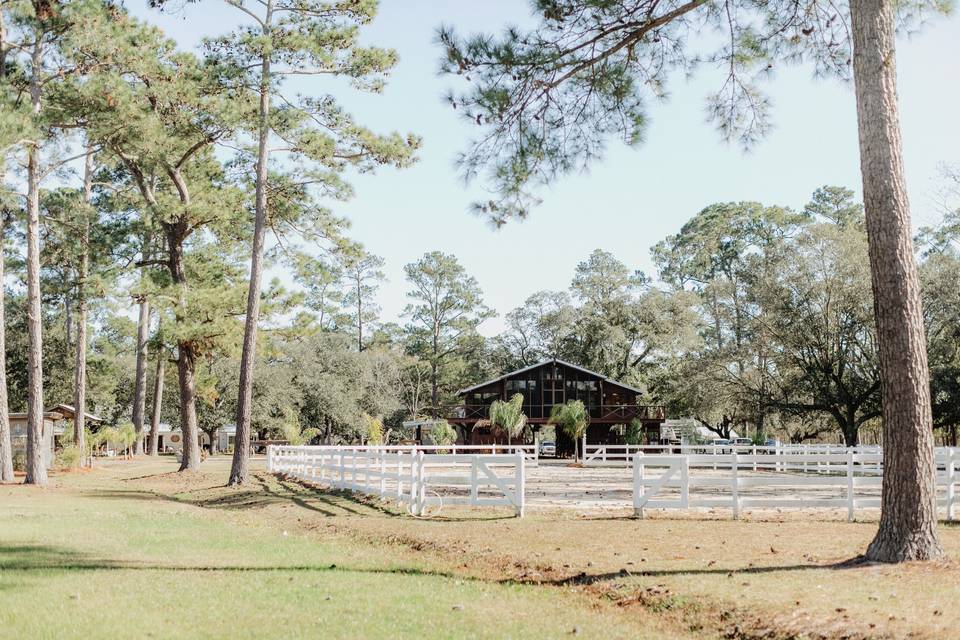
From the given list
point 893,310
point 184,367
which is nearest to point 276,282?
point 184,367

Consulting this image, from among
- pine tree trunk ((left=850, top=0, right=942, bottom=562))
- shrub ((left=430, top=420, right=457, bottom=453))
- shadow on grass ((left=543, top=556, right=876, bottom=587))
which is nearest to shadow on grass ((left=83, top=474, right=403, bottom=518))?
shadow on grass ((left=543, top=556, right=876, bottom=587))

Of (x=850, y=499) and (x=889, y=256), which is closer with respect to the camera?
(x=889, y=256)

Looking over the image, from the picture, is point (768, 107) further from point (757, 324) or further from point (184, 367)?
point (757, 324)

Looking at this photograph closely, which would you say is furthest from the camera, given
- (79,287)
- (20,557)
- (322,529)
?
(79,287)

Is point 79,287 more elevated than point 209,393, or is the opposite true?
point 79,287

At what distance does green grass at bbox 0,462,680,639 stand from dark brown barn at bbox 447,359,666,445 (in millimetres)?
35493

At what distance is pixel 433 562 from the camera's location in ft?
33.3

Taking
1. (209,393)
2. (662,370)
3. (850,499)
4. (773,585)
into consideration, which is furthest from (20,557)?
(662,370)

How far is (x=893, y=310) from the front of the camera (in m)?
9.00

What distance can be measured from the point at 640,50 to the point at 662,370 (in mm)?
47159

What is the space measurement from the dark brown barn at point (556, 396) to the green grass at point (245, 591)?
35493 millimetres

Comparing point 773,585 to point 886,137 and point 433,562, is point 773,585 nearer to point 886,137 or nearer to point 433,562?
point 433,562

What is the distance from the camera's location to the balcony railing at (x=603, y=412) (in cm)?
4775

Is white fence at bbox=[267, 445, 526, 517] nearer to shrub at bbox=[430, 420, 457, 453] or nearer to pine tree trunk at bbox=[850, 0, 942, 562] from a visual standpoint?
pine tree trunk at bbox=[850, 0, 942, 562]
